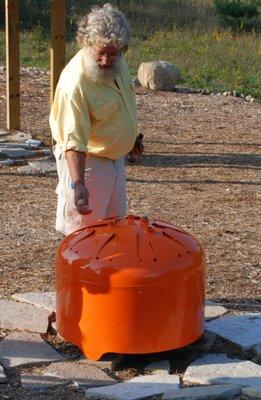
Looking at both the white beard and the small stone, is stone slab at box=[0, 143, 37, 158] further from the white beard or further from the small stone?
the small stone

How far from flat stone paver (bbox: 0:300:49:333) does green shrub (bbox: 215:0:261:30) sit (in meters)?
15.7

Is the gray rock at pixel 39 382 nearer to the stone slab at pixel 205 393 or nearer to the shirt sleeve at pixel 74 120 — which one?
the stone slab at pixel 205 393

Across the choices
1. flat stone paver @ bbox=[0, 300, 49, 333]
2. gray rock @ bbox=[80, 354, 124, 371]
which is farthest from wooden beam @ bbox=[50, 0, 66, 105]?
gray rock @ bbox=[80, 354, 124, 371]

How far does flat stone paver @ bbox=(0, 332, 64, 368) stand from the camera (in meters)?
5.04

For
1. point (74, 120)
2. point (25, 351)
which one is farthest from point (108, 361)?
point (74, 120)

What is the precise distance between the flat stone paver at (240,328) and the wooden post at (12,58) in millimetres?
6070

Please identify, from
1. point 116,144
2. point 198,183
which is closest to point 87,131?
point 116,144

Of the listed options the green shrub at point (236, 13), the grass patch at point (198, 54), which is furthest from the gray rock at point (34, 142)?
the green shrub at point (236, 13)

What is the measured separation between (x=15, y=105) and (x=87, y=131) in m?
6.20

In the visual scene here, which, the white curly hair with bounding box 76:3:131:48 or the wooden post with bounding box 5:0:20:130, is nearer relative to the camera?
the white curly hair with bounding box 76:3:131:48

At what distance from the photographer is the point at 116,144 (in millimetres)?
5207

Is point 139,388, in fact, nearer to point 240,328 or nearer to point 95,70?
point 240,328

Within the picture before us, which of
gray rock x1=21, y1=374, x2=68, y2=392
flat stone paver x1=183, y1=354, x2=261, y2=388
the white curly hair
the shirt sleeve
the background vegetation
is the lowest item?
the background vegetation

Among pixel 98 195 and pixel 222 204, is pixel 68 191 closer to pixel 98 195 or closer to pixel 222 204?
pixel 98 195
